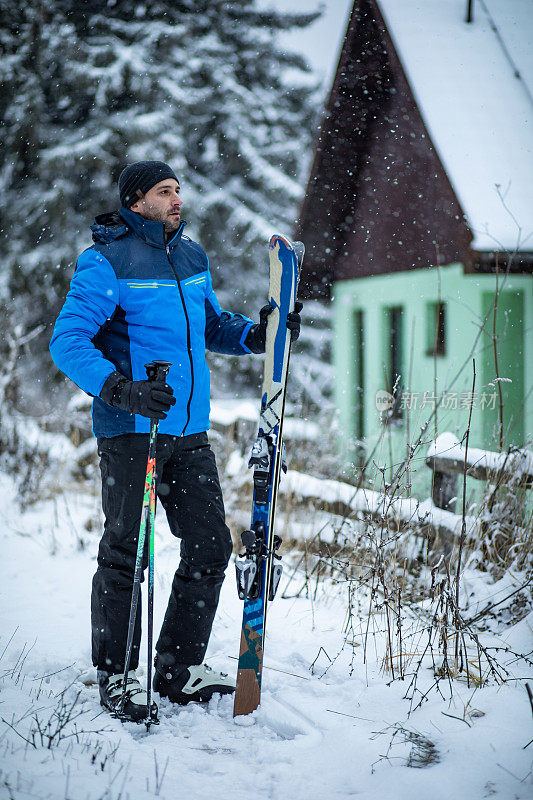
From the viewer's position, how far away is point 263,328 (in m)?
2.47

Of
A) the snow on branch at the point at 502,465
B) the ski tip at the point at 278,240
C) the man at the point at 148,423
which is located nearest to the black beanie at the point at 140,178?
the man at the point at 148,423

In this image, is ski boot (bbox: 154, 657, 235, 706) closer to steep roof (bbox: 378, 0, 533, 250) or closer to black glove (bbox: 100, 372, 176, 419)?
black glove (bbox: 100, 372, 176, 419)

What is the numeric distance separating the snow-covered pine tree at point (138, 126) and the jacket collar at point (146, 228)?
1280 cm

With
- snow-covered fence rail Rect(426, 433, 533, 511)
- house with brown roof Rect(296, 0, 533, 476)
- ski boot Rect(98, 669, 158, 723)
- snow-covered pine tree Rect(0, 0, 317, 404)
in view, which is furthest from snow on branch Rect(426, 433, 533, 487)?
snow-covered pine tree Rect(0, 0, 317, 404)

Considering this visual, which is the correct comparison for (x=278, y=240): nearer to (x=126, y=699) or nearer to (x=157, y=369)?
(x=157, y=369)

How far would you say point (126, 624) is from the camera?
2297 millimetres

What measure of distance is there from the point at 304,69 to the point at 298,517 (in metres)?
15.8

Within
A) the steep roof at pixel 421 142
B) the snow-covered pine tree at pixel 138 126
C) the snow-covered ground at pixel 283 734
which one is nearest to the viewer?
the snow-covered ground at pixel 283 734

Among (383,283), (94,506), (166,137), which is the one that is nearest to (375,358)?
(383,283)

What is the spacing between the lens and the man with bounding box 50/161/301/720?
2.22m

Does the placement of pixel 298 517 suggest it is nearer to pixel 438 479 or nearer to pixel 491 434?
pixel 438 479

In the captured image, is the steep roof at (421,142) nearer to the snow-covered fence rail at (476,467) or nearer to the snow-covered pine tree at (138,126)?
the snow-covered fence rail at (476,467)

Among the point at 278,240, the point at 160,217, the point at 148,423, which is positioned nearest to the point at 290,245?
the point at 278,240

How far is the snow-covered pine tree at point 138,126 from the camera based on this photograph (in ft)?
48.2
